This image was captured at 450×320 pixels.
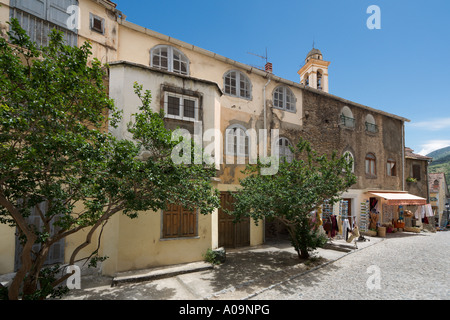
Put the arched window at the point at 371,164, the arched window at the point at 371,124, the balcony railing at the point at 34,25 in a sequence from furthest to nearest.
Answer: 1. the arched window at the point at 371,124
2. the arched window at the point at 371,164
3. the balcony railing at the point at 34,25

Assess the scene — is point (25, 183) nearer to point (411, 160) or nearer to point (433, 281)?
point (433, 281)

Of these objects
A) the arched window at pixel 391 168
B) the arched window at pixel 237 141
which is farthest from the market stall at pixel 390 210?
the arched window at pixel 237 141

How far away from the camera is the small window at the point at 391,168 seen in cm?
1937

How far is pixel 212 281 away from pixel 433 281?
661cm

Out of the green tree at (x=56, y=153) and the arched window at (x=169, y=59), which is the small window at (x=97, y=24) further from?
the green tree at (x=56, y=153)

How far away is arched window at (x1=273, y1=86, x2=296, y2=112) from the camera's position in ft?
46.2

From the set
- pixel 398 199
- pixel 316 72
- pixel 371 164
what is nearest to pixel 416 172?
pixel 371 164

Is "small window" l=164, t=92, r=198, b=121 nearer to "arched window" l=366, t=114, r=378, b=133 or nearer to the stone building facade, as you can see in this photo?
the stone building facade

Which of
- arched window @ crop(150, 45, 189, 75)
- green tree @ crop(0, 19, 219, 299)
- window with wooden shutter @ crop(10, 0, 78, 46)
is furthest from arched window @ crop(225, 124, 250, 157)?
window with wooden shutter @ crop(10, 0, 78, 46)

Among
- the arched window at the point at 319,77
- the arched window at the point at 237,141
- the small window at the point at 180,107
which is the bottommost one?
the arched window at the point at 237,141

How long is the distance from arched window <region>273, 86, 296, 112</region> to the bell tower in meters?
7.10

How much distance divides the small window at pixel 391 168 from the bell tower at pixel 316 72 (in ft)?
26.0

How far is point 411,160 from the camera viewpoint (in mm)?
21188
